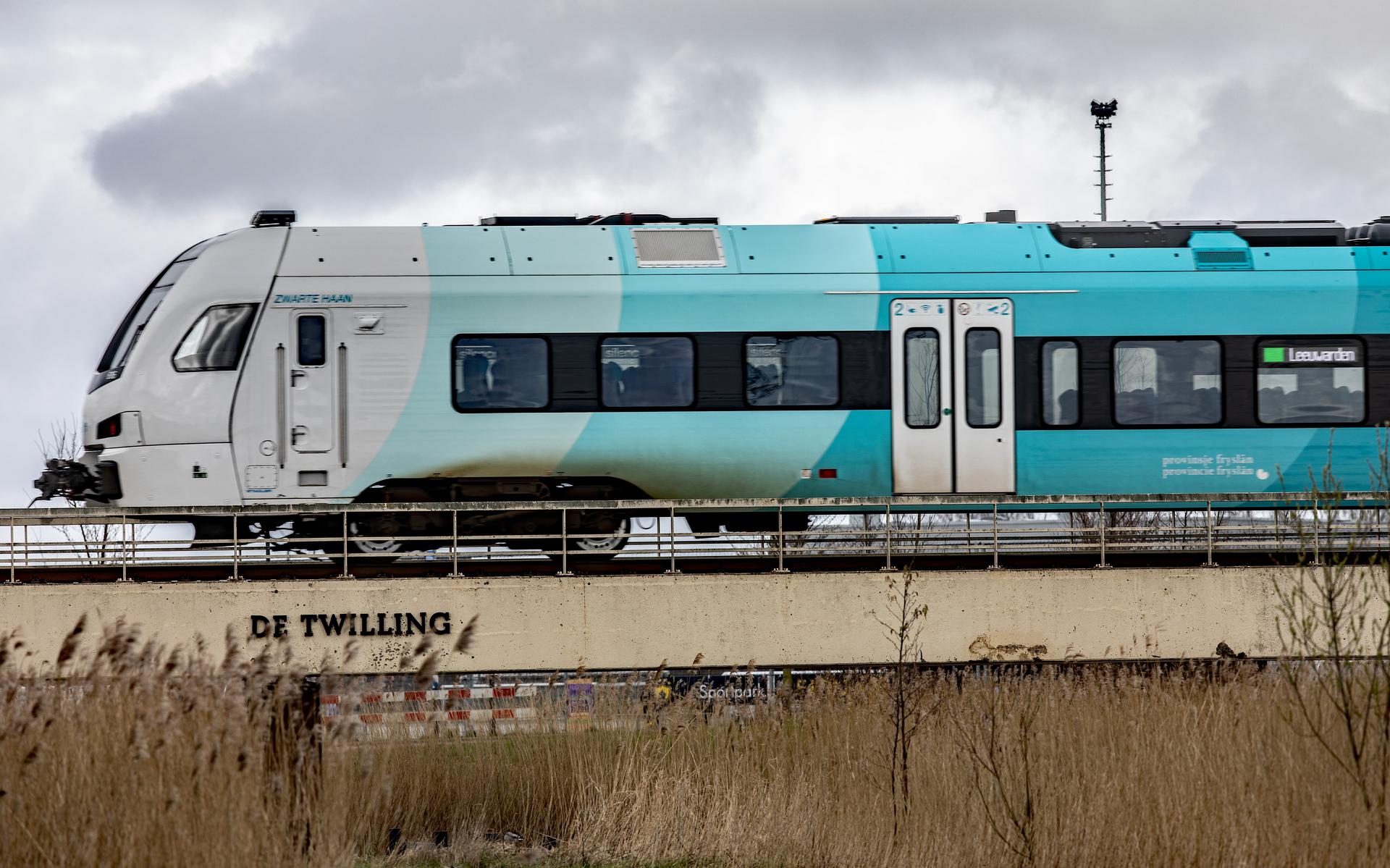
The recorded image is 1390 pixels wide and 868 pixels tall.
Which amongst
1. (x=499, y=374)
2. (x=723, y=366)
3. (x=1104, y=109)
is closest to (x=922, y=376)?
(x=723, y=366)

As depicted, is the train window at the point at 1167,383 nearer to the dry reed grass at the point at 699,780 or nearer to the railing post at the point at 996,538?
the railing post at the point at 996,538

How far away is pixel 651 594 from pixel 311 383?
14.7 ft

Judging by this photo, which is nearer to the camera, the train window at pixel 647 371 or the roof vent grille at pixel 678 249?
the train window at pixel 647 371

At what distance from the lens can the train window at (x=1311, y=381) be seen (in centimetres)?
1722

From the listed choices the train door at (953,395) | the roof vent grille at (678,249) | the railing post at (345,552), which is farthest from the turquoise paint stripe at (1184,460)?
the railing post at (345,552)

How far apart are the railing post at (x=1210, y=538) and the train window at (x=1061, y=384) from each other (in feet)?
6.33

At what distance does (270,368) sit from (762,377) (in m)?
5.51

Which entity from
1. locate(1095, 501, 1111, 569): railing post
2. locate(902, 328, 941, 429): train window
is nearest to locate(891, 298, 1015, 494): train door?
locate(902, 328, 941, 429): train window

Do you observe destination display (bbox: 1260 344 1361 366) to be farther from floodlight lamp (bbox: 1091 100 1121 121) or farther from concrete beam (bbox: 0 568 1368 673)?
floodlight lamp (bbox: 1091 100 1121 121)

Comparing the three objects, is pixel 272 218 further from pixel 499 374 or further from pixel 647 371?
pixel 647 371

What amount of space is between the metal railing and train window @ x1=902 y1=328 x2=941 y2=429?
942 millimetres

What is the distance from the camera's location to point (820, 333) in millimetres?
16703

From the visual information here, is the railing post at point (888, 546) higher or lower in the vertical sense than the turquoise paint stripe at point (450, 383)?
lower

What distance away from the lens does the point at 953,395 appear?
16812mm
